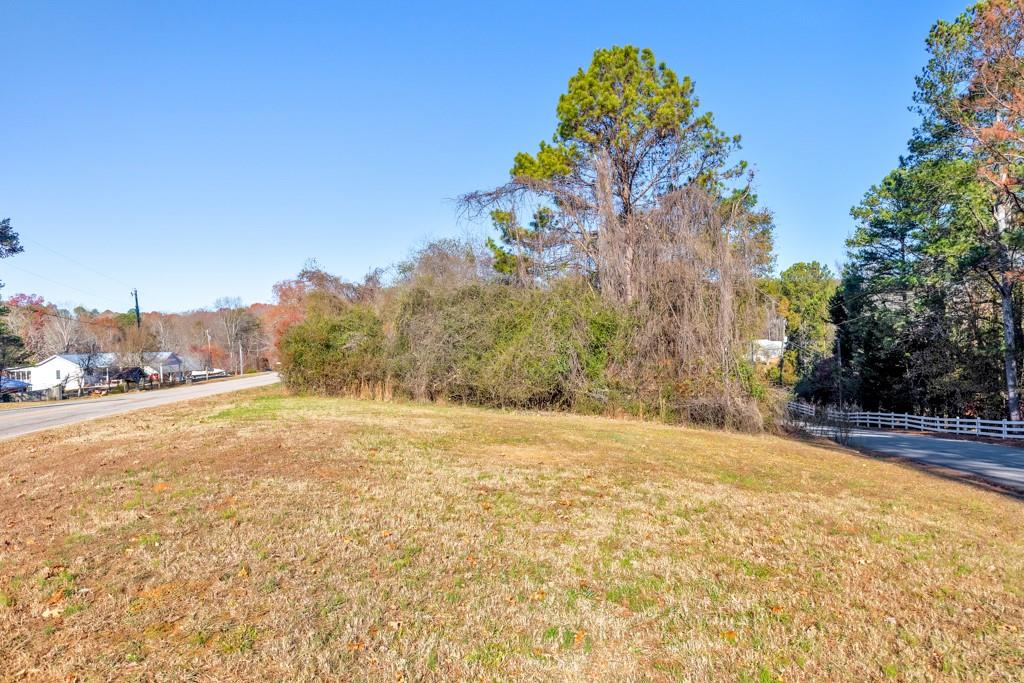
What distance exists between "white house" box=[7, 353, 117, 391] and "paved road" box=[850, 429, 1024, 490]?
44.0 meters

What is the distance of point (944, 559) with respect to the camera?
437 cm

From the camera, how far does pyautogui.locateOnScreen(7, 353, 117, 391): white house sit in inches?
1459

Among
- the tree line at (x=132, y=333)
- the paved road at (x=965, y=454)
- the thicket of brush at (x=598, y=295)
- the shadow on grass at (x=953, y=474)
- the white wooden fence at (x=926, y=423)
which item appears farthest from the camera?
the tree line at (x=132, y=333)

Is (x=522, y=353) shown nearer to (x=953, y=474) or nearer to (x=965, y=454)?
(x=953, y=474)

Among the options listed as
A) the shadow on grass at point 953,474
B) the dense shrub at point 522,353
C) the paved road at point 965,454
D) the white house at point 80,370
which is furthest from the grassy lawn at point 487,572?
the white house at point 80,370

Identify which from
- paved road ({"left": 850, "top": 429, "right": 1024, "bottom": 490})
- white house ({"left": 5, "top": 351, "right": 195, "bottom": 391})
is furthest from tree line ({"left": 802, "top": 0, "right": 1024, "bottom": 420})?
white house ({"left": 5, "top": 351, "right": 195, "bottom": 391})

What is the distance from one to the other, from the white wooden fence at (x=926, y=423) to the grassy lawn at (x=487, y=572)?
12.4m

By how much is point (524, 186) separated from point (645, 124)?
5.37m

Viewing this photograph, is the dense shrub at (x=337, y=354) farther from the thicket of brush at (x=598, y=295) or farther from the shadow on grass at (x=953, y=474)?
the shadow on grass at (x=953, y=474)

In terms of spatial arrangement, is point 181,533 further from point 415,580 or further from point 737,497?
point 737,497

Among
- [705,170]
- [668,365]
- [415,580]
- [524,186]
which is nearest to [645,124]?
[705,170]

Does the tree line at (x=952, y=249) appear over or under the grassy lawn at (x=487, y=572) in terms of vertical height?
over

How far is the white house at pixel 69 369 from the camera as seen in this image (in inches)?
1459

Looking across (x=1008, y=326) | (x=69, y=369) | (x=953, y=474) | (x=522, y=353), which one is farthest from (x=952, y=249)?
(x=69, y=369)
